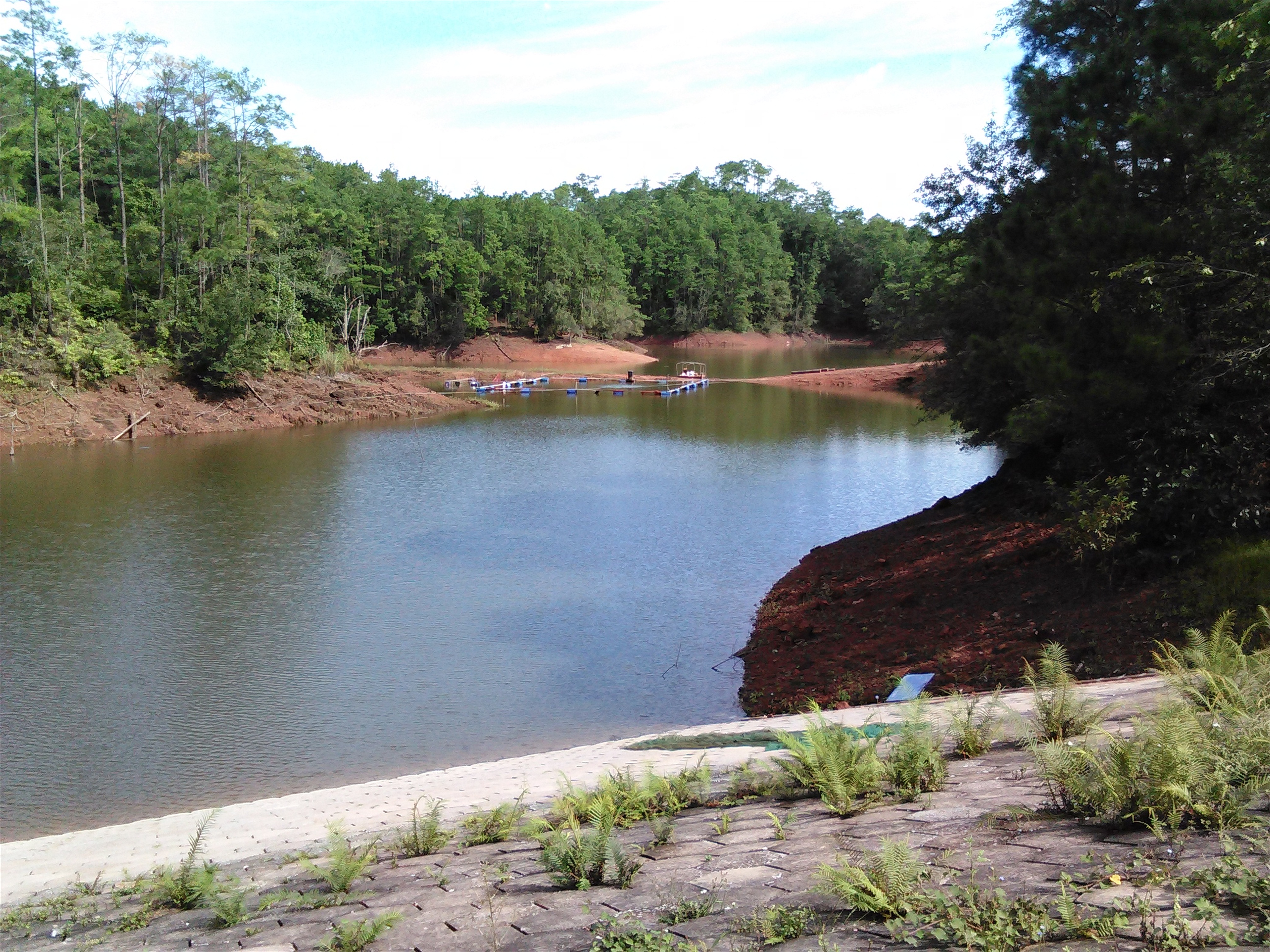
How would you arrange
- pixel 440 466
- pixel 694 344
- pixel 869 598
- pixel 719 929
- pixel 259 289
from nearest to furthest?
pixel 719 929 → pixel 869 598 → pixel 440 466 → pixel 259 289 → pixel 694 344

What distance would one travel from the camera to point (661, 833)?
5965mm

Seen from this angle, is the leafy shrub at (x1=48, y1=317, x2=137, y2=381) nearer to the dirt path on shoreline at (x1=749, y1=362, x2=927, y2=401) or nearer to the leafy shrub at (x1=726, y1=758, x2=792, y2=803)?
the dirt path on shoreline at (x1=749, y1=362, x2=927, y2=401)

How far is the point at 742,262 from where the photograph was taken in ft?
323

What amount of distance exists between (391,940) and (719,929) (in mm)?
1766

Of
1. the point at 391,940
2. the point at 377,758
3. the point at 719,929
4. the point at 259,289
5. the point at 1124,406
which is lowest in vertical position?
the point at 377,758

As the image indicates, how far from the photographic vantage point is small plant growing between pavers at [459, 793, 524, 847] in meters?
6.72

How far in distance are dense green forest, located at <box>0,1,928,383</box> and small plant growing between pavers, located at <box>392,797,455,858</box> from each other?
19.0 metres

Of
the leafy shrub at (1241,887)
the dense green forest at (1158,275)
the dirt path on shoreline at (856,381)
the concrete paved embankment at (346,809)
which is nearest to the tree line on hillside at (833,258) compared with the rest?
the dense green forest at (1158,275)

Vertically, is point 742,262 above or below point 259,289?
above

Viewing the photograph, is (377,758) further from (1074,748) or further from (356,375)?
(356,375)

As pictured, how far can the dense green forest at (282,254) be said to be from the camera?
39.9 m

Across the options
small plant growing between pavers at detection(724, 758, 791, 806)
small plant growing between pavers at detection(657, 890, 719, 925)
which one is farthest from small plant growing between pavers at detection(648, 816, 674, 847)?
small plant growing between pavers at detection(657, 890, 719, 925)

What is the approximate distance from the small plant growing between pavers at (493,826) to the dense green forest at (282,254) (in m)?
18.7

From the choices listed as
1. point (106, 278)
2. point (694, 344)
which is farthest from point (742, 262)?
point (106, 278)
